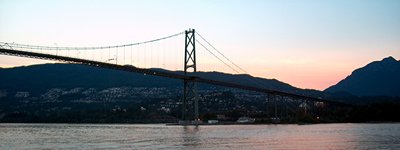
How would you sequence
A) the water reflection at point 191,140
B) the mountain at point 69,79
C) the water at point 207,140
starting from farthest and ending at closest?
the mountain at point 69,79
the water reflection at point 191,140
the water at point 207,140

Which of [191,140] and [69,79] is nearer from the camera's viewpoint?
[191,140]

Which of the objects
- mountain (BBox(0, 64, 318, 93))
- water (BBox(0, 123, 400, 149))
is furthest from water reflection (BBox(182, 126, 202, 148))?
mountain (BBox(0, 64, 318, 93))

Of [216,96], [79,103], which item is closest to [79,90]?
[79,103]

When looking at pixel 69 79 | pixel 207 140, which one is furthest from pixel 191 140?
pixel 69 79

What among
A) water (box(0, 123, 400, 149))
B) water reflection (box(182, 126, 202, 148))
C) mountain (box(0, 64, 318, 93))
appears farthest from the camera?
mountain (box(0, 64, 318, 93))

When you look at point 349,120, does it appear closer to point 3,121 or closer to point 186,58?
point 186,58

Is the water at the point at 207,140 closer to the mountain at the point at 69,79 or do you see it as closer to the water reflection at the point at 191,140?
the water reflection at the point at 191,140

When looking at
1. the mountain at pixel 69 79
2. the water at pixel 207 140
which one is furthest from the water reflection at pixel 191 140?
the mountain at pixel 69 79

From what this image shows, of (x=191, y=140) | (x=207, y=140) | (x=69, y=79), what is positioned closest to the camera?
(x=207, y=140)

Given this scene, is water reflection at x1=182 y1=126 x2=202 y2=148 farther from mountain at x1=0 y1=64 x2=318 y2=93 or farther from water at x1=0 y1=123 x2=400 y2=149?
mountain at x1=0 y1=64 x2=318 y2=93

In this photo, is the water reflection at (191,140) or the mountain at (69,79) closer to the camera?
the water reflection at (191,140)

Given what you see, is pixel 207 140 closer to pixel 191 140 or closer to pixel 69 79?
pixel 191 140
